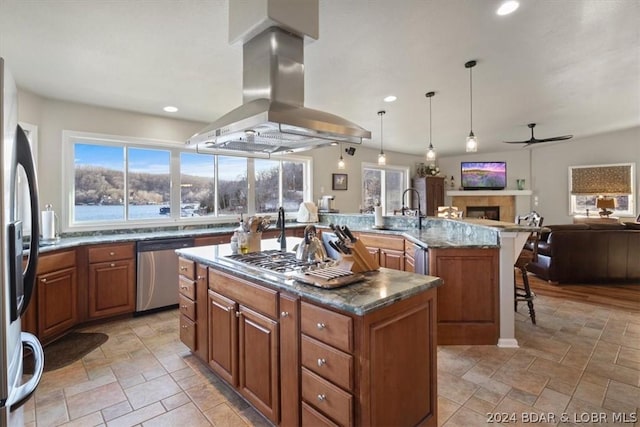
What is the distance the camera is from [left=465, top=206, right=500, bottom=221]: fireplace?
28.9ft

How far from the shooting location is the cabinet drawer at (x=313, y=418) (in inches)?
56.3

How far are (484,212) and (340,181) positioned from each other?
4832 millimetres

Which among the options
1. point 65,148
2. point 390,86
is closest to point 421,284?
point 390,86

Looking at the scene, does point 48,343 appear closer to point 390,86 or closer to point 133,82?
point 133,82

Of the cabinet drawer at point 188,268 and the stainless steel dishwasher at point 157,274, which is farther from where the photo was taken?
the stainless steel dishwasher at point 157,274

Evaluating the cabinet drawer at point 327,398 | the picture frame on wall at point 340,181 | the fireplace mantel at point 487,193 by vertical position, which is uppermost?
the picture frame on wall at point 340,181

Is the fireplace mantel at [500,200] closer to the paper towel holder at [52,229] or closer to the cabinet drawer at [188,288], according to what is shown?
the cabinet drawer at [188,288]

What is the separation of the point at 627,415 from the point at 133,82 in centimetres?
468

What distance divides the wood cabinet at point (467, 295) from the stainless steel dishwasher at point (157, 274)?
3011 millimetres

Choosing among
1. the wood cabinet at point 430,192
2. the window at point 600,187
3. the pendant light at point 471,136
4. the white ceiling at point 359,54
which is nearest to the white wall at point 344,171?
the wood cabinet at point 430,192

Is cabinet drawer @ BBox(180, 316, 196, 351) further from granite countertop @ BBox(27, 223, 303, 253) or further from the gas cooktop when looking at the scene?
granite countertop @ BBox(27, 223, 303, 253)

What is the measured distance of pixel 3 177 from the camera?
2.82 feet

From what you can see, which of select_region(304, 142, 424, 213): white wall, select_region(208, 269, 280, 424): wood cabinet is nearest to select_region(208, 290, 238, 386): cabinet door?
select_region(208, 269, 280, 424): wood cabinet

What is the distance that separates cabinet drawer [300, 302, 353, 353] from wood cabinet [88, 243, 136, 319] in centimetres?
297
